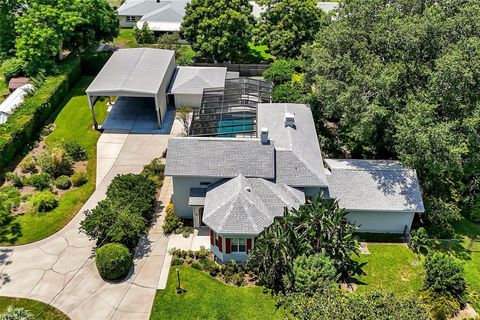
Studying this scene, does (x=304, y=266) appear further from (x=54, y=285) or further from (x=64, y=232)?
(x=64, y=232)

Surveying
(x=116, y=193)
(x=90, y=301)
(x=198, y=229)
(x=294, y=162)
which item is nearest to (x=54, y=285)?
(x=90, y=301)

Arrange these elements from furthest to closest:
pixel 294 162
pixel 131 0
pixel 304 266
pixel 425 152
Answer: pixel 131 0, pixel 294 162, pixel 425 152, pixel 304 266

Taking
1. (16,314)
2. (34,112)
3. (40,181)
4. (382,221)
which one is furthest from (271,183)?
(34,112)

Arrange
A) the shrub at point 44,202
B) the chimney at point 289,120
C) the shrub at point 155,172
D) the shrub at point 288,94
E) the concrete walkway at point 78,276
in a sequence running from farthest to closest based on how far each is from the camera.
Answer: the shrub at point 288,94 < the shrub at point 155,172 < the chimney at point 289,120 < the shrub at point 44,202 < the concrete walkway at point 78,276

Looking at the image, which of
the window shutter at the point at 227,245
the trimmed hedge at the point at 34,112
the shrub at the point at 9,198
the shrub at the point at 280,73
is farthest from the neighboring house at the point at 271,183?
the shrub at the point at 280,73

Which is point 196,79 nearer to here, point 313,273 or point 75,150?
point 75,150

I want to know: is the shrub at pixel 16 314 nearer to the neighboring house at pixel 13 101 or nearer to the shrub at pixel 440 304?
the neighboring house at pixel 13 101
